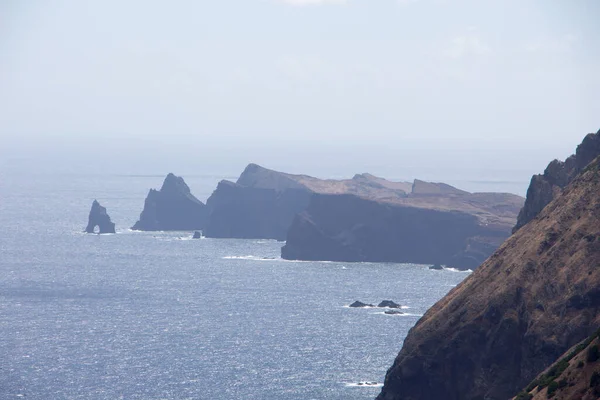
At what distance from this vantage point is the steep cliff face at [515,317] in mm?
97375

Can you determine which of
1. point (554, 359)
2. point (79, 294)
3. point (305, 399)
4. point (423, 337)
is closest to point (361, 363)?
point (305, 399)

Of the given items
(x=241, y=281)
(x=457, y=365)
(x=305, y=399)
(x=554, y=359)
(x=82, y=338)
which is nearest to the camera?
(x=554, y=359)

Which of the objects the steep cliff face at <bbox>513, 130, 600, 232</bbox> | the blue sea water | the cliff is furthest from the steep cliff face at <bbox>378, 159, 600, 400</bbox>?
the blue sea water

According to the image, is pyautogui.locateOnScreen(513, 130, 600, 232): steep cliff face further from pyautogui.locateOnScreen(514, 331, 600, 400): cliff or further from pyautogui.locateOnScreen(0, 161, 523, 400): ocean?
pyautogui.locateOnScreen(514, 331, 600, 400): cliff

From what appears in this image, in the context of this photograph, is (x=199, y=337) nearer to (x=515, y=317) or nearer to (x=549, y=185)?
(x=549, y=185)

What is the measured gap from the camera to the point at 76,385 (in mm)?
121938

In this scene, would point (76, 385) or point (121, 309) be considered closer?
point (76, 385)

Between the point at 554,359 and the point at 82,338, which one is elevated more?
the point at 554,359

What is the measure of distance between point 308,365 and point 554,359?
141ft

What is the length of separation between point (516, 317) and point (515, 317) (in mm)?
81

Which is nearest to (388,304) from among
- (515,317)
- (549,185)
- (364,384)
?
(364,384)

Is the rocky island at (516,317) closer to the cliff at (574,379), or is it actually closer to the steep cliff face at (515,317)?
the steep cliff face at (515,317)

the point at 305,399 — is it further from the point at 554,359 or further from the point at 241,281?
the point at 241,281

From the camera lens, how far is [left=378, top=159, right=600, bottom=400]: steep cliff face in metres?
97.4
